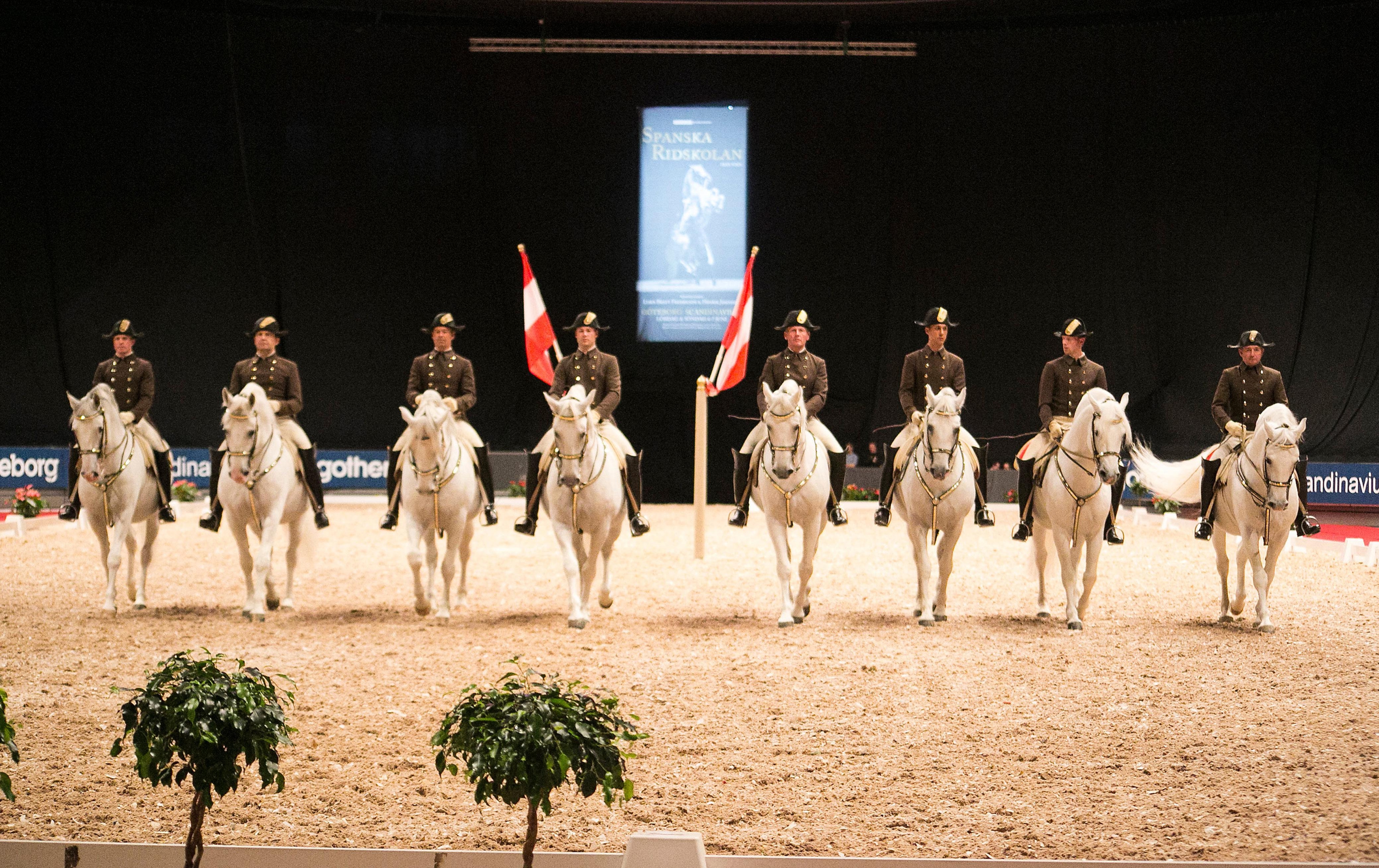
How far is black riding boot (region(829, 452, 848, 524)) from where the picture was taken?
814 centimetres

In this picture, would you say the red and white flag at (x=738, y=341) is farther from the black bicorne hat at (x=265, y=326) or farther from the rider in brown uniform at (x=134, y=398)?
the rider in brown uniform at (x=134, y=398)

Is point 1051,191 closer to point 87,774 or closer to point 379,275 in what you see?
point 379,275

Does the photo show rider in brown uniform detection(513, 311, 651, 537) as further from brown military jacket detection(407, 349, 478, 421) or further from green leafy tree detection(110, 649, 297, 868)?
green leafy tree detection(110, 649, 297, 868)

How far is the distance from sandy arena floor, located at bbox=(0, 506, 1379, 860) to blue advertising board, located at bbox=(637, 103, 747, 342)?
6.66m

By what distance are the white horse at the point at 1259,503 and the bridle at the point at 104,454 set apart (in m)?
7.79

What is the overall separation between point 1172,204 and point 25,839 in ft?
52.1

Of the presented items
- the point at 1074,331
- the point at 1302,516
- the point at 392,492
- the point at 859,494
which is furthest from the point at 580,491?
the point at 859,494

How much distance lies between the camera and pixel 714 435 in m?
17.3

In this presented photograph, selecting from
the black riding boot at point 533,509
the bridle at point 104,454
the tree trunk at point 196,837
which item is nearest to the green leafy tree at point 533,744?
the tree trunk at point 196,837

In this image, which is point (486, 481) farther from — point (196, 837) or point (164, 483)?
point (196, 837)

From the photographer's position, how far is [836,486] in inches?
332

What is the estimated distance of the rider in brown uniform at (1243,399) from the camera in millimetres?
8242

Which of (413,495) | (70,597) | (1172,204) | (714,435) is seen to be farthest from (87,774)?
(1172,204)

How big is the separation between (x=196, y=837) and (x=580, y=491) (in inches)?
181
